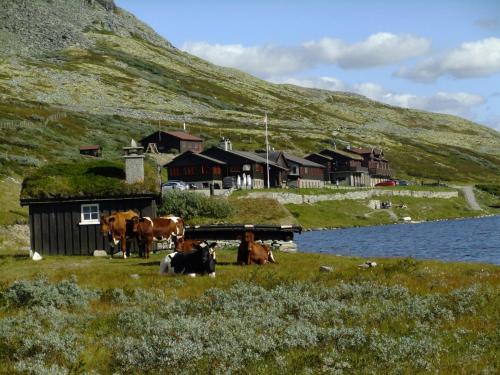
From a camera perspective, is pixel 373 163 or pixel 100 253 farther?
pixel 373 163

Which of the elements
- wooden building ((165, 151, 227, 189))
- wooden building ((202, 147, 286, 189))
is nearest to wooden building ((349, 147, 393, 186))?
wooden building ((202, 147, 286, 189))

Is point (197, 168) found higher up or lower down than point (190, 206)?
higher up

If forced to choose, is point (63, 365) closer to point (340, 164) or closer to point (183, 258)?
point (183, 258)

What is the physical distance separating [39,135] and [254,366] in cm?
10479

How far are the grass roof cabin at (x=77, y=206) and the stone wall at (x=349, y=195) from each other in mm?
52184

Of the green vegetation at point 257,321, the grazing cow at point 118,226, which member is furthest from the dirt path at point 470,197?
the green vegetation at point 257,321

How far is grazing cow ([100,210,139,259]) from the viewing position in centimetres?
3425

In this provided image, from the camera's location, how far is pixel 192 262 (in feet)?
85.3

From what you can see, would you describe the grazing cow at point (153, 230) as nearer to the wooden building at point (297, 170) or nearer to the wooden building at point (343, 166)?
the wooden building at point (297, 170)

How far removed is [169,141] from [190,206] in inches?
→ 3070

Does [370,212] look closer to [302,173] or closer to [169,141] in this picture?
[302,173]

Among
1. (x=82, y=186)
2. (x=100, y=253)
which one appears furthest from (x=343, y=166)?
(x=100, y=253)

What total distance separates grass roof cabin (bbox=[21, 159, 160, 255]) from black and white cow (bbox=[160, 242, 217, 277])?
38.0ft

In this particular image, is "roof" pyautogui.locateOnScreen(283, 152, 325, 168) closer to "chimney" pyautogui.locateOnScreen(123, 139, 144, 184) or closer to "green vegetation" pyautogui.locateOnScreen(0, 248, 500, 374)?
"chimney" pyautogui.locateOnScreen(123, 139, 144, 184)
